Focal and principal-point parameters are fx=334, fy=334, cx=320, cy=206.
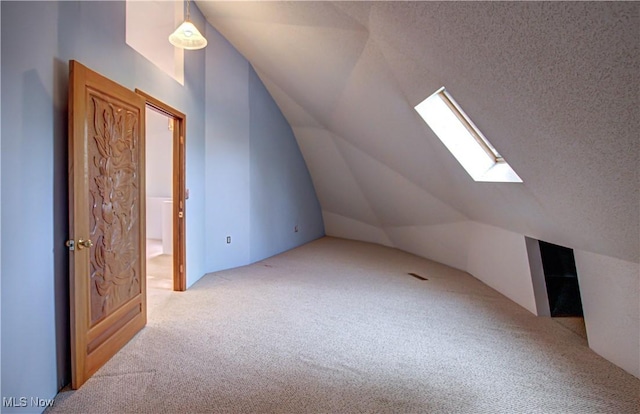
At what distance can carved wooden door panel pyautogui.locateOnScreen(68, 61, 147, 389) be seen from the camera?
202 centimetres

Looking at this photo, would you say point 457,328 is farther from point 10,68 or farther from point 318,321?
point 10,68

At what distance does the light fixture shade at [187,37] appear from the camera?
2.98m

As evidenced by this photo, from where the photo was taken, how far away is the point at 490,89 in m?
2.02

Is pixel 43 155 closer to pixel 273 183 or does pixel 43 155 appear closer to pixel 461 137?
pixel 461 137

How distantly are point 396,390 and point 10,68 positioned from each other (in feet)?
8.95

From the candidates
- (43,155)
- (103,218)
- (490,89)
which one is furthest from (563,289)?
(43,155)

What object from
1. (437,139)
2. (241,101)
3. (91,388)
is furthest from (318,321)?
(241,101)

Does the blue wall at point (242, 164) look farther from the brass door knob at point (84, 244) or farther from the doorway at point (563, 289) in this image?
the doorway at point (563, 289)

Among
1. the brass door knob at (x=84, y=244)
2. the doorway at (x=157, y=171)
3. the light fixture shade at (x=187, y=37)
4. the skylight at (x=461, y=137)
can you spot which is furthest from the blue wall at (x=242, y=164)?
the skylight at (x=461, y=137)

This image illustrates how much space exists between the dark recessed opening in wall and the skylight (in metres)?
1.26

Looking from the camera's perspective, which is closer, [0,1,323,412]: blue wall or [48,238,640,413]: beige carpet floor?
[0,1,323,412]: blue wall

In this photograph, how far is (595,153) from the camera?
5.41 ft

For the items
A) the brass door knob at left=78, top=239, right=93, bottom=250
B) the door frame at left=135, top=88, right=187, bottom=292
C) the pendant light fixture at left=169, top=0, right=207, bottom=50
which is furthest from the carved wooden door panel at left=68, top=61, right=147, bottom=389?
the door frame at left=135, top=88, right=187, bottom=292

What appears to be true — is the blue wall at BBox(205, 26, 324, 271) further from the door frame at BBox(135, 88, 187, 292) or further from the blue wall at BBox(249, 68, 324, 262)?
the door frame at BBox(135, 88, 187, 292)
